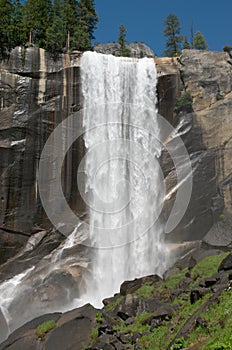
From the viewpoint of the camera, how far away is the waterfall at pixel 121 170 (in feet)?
88.3

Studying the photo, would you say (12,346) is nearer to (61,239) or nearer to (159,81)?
(61,239)

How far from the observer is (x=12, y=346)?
53.6 feet

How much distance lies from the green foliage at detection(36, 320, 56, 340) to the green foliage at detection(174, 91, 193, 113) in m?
19.2

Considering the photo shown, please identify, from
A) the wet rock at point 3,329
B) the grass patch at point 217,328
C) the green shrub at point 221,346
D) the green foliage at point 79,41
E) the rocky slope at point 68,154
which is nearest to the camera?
the green shrub at point 221,346

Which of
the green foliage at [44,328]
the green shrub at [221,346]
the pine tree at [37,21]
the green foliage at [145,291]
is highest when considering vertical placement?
the pine tree at [37,21]

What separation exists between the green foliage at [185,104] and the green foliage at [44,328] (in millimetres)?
19208

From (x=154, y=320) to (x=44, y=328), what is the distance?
552 cm

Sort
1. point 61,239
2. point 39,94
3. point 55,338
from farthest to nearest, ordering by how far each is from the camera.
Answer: point 39,94 < point 61,239 < point 55,338

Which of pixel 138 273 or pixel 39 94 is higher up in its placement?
pixel 39 94

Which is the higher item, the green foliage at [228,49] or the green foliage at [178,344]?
the green foliage at [228,49]

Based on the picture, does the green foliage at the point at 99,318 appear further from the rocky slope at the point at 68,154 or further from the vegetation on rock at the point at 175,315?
the rocky slope at the point at 68,154

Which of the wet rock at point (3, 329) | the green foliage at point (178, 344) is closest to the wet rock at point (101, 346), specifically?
the green foliage at point (178, 344)

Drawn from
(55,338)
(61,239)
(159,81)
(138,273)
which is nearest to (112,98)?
(159,81)

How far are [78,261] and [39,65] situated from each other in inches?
586
